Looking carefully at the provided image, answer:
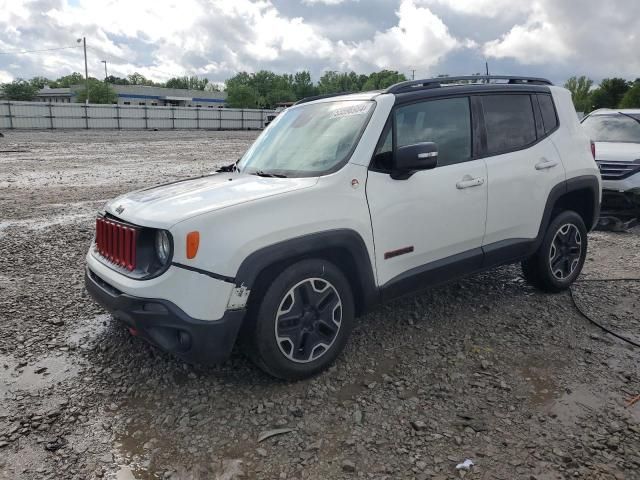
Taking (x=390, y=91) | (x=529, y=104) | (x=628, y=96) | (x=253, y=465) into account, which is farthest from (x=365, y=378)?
(x=628, y=96)

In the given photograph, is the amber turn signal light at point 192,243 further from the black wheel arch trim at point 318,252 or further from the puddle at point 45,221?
A: the puddle at point 45,221

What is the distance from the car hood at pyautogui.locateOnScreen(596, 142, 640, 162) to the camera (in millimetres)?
7883

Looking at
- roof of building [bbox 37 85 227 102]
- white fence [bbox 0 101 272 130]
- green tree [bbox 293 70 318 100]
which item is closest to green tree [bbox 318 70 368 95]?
green tree [bbox 293 70 318 100]

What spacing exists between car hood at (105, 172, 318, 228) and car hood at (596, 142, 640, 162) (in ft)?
21.2

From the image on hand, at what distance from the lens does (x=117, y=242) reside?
3.31 metres

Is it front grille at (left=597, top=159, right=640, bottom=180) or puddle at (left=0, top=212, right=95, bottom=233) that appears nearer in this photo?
puddle at (left=0, top=212, right=95, bottom=233)

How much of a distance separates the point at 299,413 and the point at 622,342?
261 cm

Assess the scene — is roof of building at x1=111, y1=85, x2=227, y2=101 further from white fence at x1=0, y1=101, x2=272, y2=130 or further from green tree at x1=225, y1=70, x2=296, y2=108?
white fence at x1=0, y1=101, x2=272, y2=130

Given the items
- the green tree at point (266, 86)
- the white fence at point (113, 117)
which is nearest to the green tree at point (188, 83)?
the green tree at point (266, 86)

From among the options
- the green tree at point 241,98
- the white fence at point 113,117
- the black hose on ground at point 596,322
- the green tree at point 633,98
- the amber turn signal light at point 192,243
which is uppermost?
the green tree at point 241,98

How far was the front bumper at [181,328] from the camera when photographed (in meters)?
2.89

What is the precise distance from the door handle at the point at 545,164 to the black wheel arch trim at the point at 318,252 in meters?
2.02

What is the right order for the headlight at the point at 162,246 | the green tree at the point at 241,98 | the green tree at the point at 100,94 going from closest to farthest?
the headlight at the point at 162,246
the green tree at the point at 100,94
the green tree at the point at 241,98

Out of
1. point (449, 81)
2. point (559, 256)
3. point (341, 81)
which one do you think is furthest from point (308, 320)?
point (341, 81)
